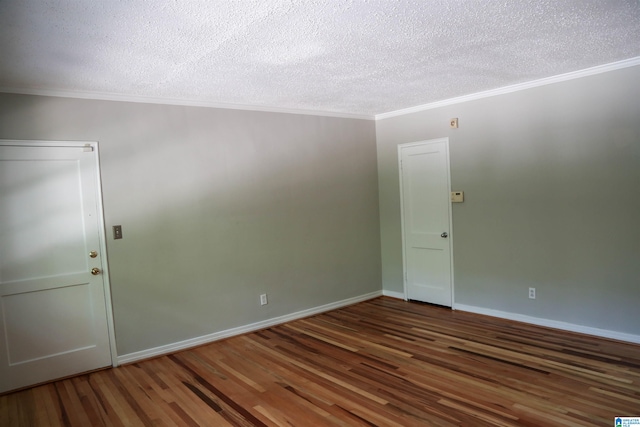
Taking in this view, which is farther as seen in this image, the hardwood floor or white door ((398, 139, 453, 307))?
white door ((398, 139, 453, 307))

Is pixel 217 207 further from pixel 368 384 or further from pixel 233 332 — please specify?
pixel 368 384

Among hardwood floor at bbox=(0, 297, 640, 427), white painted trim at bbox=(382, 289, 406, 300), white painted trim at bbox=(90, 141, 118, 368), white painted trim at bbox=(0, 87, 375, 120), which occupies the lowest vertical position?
hardwood floor at bbox=(0, 297, 640, 427)

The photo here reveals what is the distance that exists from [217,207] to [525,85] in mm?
3451

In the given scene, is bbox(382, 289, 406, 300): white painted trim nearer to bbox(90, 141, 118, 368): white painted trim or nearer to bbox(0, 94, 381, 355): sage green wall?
bbox(0, 94, 381, 355): sage green wall

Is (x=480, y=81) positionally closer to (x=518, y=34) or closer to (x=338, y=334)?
(x=518, y=34)

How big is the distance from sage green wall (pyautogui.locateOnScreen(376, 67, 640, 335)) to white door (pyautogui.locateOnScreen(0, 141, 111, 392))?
388 centimetres

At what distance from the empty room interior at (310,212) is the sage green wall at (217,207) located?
0.07 ft

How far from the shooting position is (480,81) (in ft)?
13.4

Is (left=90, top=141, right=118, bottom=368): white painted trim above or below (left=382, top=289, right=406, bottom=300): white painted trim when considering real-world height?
above

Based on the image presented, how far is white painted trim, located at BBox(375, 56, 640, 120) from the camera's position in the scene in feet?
11.9

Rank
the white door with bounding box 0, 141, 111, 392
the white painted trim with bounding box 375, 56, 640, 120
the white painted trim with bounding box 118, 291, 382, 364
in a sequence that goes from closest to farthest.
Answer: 1. the white door with bounding box 0, 141, 111, 392
2. the white painted trim with bounding box 375, 56, 640, 120
3. the white painted trim with bounding box 118, 291, 382, 364

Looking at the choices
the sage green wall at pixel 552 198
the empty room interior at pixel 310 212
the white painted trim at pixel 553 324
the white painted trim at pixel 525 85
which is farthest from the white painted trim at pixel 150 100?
the white painted trim at pixel 553 324

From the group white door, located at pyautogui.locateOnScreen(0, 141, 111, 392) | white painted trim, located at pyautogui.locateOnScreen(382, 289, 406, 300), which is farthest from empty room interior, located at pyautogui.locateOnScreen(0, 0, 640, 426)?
white painted trim, located at pyautogui.locateOnScreen(382, 289, 406, 300)

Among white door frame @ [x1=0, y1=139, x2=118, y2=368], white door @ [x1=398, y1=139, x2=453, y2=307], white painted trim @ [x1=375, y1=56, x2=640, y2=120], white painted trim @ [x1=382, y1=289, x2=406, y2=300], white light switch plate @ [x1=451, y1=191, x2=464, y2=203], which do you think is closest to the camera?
white painted trim @ [x1=375, y1=56, x2=640, y2=120]
